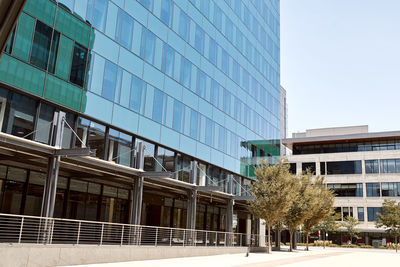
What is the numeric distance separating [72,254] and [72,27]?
11077 millimetres

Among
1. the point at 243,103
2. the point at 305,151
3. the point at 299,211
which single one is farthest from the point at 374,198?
the point at 243,103

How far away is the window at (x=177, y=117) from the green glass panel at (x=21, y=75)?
1184 cm

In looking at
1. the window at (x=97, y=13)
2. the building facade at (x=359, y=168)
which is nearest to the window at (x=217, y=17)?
the window at (x=97, y=13)

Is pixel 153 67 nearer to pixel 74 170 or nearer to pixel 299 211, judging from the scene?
pixel 74 170

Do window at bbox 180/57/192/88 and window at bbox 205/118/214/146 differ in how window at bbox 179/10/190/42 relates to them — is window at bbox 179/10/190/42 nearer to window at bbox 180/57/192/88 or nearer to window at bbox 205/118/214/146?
window at bbox 180/57/192/88

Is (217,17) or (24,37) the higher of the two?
(217,17)

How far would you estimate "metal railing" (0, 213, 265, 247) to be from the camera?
17141 mm

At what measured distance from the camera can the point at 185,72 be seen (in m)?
31.5

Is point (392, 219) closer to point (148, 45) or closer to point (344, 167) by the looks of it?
point (344, 167)

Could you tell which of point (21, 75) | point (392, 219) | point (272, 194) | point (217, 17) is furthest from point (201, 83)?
point (392, 219)

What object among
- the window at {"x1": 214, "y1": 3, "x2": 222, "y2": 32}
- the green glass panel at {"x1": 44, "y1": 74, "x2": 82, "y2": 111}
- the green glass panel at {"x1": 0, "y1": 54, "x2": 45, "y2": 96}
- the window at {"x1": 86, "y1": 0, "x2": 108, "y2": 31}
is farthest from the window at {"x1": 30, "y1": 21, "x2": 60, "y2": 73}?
the window at {"x1": 214, "y1": 3, "x2": 222, "y2": 32}

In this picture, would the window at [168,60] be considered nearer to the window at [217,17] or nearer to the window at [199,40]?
the window at [199,40]

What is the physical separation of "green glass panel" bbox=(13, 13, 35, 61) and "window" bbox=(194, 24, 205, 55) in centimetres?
1672

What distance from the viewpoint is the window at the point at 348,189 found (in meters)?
75.1
